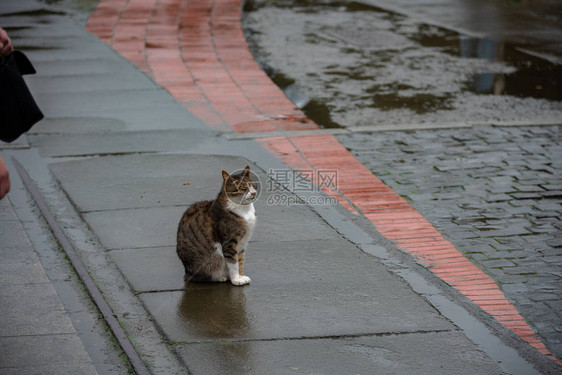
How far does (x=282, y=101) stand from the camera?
11734 mm

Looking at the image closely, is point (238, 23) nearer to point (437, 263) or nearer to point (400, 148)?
point (400, 148)

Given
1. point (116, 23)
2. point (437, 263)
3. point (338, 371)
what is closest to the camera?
point (338, 371)

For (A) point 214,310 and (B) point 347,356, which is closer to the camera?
(B) point 347,356

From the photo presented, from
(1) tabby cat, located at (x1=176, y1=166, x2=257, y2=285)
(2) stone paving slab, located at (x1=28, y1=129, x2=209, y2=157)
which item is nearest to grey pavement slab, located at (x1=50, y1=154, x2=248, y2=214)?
(2) stone paving slab, located at (x1=28, y1=129, x2=209, y2=157)

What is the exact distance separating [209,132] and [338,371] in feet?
Answer: 18.3

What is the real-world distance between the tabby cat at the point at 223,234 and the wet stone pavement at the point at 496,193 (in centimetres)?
214

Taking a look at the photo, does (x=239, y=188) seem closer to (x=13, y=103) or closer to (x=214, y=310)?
(x=214, y=310)

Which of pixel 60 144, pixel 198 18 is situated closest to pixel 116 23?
pixel 198 18

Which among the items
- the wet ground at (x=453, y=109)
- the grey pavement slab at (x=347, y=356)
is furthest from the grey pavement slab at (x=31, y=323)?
the wet ground at (x=453, y=109)

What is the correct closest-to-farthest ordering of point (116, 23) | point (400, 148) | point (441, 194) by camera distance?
point (441, 194)
point (400, 148)
point (116, 23)

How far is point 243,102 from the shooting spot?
1158 centimetres

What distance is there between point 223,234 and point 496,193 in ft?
11.7

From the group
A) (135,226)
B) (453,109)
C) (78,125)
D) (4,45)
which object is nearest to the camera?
(4,45)

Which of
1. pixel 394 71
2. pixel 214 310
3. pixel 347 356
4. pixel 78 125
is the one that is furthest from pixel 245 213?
pixel 394 71
